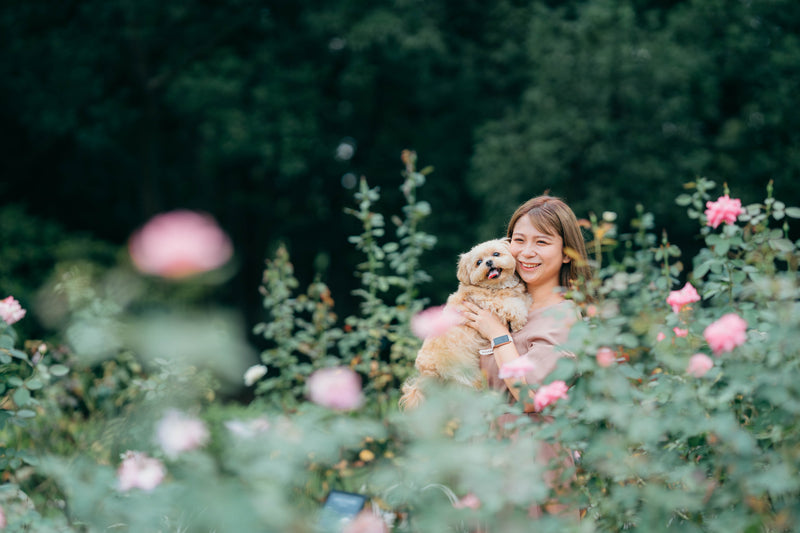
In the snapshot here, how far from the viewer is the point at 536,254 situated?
8.98ft

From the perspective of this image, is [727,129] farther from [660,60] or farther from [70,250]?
[70,250]

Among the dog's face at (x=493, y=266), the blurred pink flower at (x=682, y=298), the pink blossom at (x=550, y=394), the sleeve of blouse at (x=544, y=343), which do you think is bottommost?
the sleeve of blouse at (x=544, y=343)

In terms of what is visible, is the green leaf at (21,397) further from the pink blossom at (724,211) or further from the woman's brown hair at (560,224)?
the pink blossom at (724,211)

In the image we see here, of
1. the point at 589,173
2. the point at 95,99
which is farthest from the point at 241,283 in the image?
the point at 589,173

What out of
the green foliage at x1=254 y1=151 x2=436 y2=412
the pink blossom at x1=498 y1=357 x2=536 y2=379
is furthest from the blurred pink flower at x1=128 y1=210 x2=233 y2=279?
the green foliage at x1=254 y1=151 x2=436 y2=412

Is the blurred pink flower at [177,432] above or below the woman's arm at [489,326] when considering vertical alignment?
above

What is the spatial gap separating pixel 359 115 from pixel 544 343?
11.8 m

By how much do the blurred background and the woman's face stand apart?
644 centimetres

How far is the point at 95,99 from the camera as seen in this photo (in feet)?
39.8

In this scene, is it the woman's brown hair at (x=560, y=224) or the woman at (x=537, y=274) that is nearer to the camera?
the woman at (x=537, y=274)

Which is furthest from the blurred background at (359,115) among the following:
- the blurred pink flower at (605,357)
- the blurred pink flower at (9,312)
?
the blurred pink flower at (605,357)

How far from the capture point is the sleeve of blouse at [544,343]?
2.37 m

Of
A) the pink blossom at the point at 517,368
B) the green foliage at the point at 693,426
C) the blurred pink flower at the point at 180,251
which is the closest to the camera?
the blurred pink flower at the point at 180,251

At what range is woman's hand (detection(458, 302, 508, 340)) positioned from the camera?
265cm
